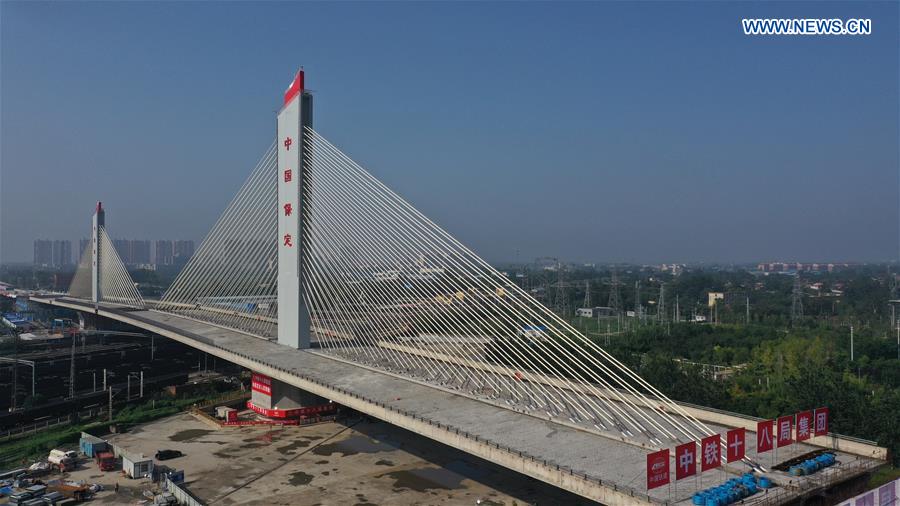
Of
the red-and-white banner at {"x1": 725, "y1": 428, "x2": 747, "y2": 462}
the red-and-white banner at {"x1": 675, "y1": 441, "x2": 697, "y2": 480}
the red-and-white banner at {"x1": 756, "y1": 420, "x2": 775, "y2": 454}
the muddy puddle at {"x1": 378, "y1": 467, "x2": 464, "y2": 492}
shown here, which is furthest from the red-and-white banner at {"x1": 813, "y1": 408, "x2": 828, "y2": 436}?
the muddy puddle at {"x1": 378, "y1": 467, "x2": 464, "y2": 492}

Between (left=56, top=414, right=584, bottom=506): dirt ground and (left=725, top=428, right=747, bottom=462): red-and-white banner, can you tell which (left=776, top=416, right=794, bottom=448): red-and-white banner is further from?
(left=56, top=414, right=584, bottom=506): dirt ground

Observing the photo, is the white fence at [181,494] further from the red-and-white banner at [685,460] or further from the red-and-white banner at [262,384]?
the red-and-white banner at [685,460]

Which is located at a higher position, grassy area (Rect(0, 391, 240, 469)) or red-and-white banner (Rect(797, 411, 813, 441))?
red-and-white banner (Rect(797, 411, 813, 441))

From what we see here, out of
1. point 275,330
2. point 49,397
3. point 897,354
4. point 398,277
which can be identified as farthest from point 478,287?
point 897,354

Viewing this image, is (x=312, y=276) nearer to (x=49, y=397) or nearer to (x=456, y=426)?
(x=456, y=426)

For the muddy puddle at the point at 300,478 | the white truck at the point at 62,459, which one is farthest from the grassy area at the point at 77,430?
the muddy puddle at the point at 300,478
